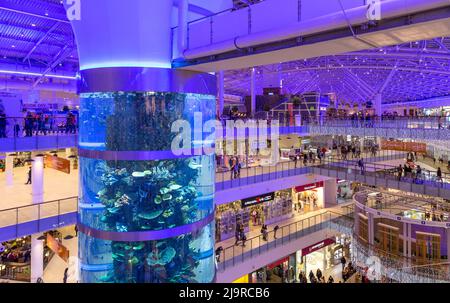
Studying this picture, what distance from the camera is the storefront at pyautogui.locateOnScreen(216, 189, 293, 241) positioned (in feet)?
77.5

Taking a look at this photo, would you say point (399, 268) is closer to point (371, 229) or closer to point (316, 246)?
point (371, 229)

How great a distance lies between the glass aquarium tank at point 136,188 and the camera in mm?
9602

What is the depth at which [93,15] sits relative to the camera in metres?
9.38

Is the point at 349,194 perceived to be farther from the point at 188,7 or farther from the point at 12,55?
the point at 12,55

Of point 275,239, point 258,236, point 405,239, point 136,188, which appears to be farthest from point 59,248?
point 405,239

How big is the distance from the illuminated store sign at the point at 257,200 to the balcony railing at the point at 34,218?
12017 mm

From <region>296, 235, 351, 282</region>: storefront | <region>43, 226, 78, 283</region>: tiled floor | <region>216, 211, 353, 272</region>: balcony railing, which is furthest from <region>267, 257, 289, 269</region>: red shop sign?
<region>43, 226, 78, 283</region>: tiled floor

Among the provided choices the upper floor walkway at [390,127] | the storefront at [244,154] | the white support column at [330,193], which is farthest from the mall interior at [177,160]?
the white support column at [330,193]

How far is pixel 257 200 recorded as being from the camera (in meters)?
24.7

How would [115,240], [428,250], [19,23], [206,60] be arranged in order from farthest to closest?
[19,23] → [428,250] → [115,240] → [206,60]

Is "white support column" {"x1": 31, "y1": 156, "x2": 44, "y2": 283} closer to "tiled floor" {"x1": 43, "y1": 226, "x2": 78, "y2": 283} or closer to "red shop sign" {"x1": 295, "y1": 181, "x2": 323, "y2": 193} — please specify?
"tiled floor" {"x1": 43, "y1": 226, "x2": 78, "y2": 283}

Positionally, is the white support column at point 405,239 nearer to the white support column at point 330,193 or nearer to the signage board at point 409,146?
the signage board at point 409,146
